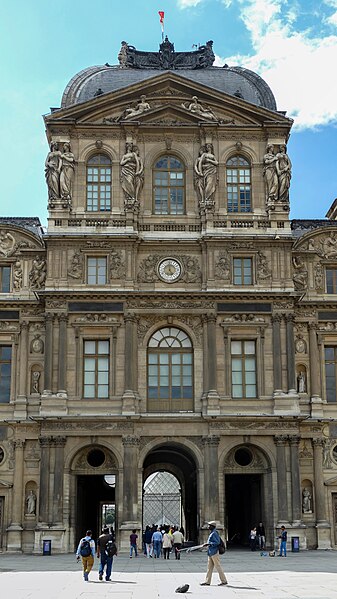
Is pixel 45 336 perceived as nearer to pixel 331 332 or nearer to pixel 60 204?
pixel 60 204

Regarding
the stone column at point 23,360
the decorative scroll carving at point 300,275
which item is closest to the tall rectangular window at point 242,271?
the decorative scroll carving at point 300,275

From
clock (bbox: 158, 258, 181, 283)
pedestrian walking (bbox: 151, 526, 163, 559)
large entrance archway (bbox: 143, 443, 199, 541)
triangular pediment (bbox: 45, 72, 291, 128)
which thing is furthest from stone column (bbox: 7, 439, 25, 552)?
triangular pediment (bbox: 45, 72, 291, 128)

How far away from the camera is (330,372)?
51062mm

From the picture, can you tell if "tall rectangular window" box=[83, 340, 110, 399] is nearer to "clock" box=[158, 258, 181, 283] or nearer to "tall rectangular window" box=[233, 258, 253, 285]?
"clock" box=[158, 258, 181, 283]

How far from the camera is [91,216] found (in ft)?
165

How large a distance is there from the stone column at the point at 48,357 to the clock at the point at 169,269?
6272 mm

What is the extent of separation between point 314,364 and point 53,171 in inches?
697

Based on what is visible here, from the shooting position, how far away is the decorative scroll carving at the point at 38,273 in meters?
50.5

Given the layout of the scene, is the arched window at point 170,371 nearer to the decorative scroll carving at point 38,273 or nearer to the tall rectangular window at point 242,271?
the tall rectangular window at point 242,271

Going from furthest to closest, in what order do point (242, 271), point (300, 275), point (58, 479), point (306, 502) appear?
point (300, 275) → point (242, 271) → point (306, 502) → point (58, 479)

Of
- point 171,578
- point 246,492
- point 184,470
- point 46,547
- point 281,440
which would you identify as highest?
point 281,440

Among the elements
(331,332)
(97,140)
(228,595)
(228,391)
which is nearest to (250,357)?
(228,391)

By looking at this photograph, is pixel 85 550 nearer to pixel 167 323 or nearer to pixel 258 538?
pixel 258 538

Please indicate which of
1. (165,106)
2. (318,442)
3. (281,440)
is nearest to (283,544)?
(281,440)
